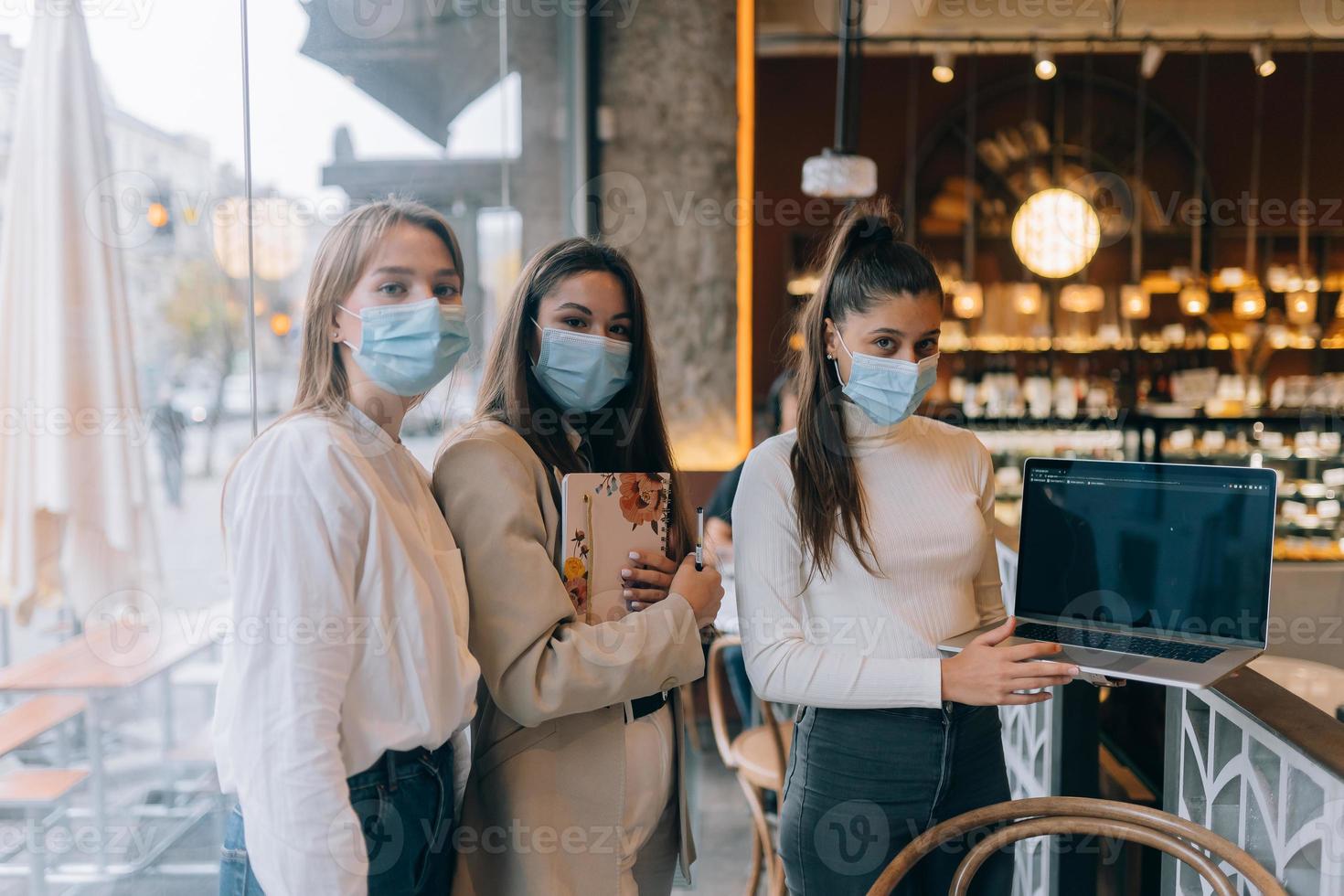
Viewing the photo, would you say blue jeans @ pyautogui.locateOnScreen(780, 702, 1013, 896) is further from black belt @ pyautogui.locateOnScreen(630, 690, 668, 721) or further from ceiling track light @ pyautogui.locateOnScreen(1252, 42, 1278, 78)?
ceiling track light @ pyautogui.locateOnScreen(1252, 42, 1278, 78)

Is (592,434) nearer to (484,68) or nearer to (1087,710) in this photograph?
(1087,710)

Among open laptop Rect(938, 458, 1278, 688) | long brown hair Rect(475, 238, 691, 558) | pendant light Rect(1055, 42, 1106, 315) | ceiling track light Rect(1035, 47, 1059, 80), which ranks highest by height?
ceiling track light Rect(1035, 47, 1059, 80)

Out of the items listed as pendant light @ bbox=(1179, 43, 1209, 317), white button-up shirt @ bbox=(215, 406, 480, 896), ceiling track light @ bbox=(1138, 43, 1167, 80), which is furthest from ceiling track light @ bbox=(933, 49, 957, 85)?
white button-up shirt @ bbox=(215, 406, 480, 896)

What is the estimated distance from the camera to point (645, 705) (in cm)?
151

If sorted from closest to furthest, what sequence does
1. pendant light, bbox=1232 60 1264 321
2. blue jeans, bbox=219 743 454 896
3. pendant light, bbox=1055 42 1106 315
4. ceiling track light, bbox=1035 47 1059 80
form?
1. blue jeans, bbox=219 743 454 896
2. ceiling track light, bbox=1035 47 1059 80
3. pendant light, bbox=1232 60 1264 321
4. pendant light, bbox=1055 42 1106 315

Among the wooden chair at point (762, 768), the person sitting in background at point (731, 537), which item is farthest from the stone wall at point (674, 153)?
the wooden chair at point (762, 768)

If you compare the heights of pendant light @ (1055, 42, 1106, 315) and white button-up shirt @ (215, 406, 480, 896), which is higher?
pendant light @ (1055, 42, 1106, 315)

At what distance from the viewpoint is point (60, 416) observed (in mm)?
1538

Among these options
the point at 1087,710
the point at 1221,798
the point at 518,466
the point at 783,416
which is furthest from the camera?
the point at 783,416

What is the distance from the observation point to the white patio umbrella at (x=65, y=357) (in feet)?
4.75

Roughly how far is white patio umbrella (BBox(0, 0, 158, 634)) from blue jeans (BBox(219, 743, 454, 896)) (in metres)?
0.52

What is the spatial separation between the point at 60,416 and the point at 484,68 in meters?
3.04

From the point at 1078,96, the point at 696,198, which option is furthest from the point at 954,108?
the point at 696,198

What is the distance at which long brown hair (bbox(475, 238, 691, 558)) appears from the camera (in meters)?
1.50
